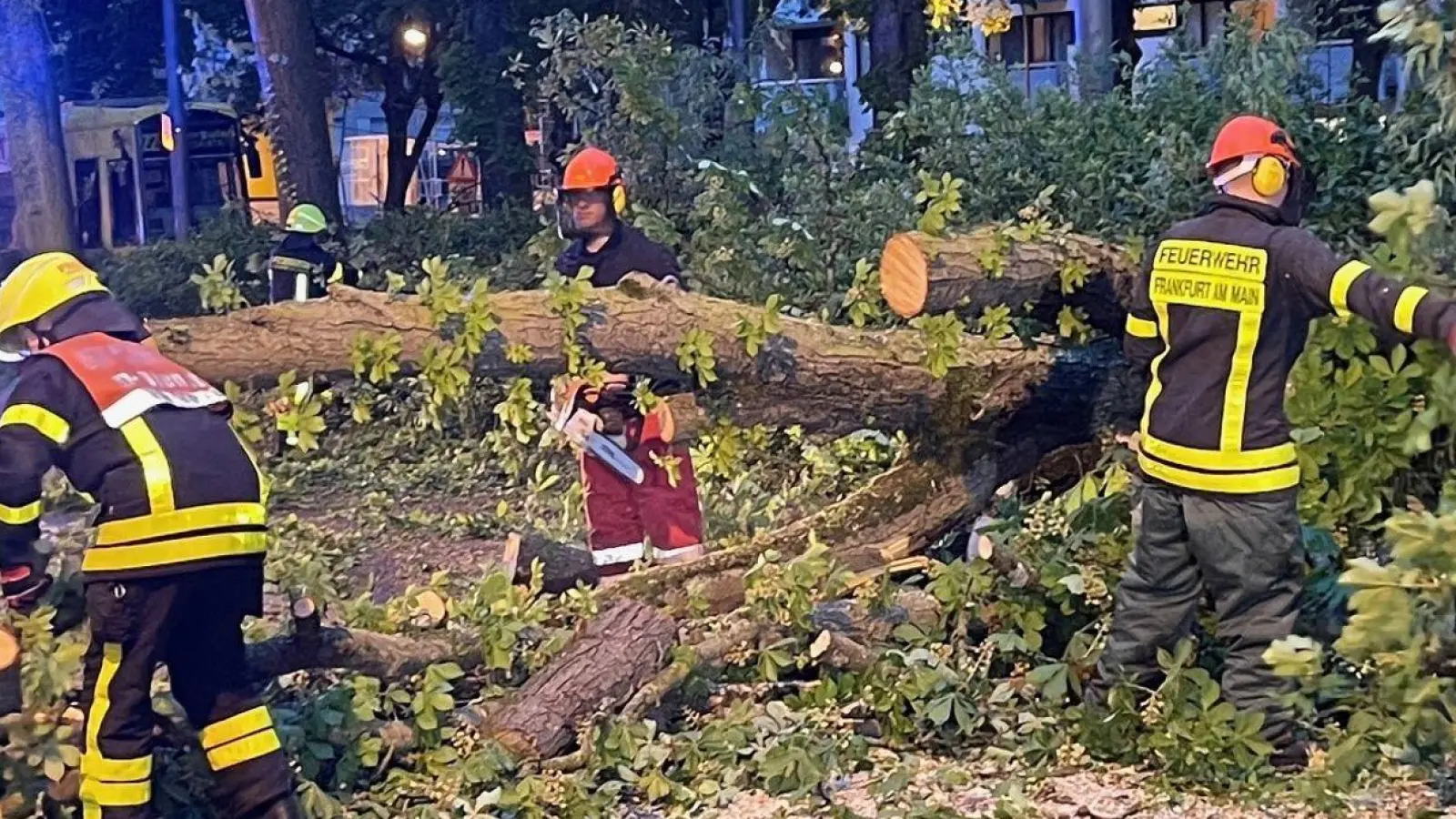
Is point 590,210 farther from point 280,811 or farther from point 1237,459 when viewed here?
point 280,811

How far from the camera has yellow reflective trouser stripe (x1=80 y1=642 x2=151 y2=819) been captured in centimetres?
400

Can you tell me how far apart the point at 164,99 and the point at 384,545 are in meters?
22.1

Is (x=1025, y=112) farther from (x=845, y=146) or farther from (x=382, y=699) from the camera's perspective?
(x=382, y=699)

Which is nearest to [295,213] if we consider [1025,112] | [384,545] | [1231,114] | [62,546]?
[384,545]

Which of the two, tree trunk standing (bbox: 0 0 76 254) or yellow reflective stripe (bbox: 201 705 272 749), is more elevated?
tree trunk standing (bbox: 0 0 76 254)

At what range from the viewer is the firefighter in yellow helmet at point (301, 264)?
9.91 m

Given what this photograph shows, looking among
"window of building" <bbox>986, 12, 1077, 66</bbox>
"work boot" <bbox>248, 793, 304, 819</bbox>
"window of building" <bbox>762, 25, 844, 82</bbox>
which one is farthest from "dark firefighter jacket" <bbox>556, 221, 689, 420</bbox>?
"window of building" <bbox>762, 25, 844, 82</bbox>

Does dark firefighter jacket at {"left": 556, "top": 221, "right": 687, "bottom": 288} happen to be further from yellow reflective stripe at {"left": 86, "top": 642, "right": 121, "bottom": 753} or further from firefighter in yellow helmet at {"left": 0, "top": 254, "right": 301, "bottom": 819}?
yellow reflective stripe at {"left": 86, "top": 642, "right": 121, "bottom": 753}

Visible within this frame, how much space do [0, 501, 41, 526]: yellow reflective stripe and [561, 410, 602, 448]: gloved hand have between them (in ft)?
9.35

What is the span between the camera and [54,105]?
679 inches

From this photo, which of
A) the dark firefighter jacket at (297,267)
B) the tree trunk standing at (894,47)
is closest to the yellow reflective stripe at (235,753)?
the dark firefighter jacket at (297,267)

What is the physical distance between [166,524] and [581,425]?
271cm

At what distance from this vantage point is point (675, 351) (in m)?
5.14

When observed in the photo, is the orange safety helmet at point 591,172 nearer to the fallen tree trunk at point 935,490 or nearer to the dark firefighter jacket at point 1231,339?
the fallen tree trunk at point 935,490
